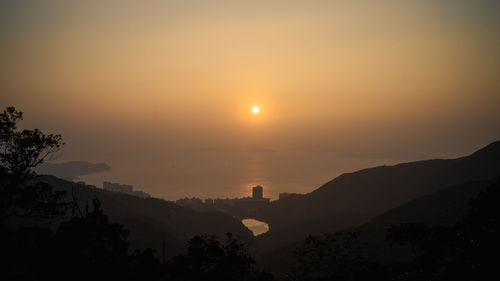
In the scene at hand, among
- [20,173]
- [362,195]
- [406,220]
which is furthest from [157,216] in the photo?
[20,173]

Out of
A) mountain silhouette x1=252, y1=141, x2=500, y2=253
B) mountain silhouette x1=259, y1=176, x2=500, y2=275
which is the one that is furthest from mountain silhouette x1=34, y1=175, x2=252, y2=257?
mountain silhouette x1=259, y1=176, x2=500, y2=275

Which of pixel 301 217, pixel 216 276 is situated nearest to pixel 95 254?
pixel 216 276

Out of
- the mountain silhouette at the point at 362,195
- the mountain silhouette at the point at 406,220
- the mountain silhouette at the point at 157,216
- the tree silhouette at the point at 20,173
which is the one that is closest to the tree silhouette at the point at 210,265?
the tree silhouette at the point at 20,173

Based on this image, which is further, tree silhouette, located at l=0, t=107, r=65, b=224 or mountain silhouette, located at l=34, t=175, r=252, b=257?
mountain silhouette, located at l=34, t=175, r=252, b=257

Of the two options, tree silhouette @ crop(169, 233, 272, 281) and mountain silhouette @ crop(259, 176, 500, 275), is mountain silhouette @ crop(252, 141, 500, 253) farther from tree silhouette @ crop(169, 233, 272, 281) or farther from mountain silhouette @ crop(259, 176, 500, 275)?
tree silhouette @ crop(169, 233, 272, 281)

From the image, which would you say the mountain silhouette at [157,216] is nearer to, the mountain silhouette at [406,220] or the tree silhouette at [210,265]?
the mountain silhouette at [406,220]

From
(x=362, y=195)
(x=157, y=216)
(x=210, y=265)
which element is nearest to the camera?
(x=210, y=265)

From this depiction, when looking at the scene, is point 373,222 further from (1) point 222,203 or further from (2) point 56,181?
(1) point 222,203

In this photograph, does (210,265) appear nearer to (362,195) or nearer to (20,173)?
(20,173)
